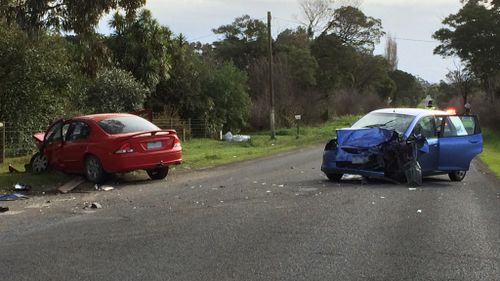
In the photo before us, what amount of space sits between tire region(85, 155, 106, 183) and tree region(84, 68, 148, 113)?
536 inches

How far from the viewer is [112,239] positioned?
23.7 ft

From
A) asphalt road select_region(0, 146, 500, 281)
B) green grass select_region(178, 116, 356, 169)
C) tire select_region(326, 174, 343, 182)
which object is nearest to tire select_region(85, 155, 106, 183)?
asphalt road select_region(0, 146, 500, 281)

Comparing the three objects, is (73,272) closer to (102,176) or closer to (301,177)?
(102,176)

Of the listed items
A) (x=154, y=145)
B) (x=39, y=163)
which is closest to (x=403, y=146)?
(x=154, y=145)

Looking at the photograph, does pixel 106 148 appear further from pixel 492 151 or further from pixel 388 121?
pixel 492 151

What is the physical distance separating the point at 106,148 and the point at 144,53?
62.2 ft

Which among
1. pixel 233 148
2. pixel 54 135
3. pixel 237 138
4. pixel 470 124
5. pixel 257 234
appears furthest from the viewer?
pixel 237 138

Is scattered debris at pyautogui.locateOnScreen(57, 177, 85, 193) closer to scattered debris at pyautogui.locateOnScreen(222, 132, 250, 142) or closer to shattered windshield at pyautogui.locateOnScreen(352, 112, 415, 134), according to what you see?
shattered windshield at pyautogui.locateOnScreen(352, 112, 415, 134)

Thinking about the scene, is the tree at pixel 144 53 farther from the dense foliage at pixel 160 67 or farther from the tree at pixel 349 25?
the tree at pixel 349 25

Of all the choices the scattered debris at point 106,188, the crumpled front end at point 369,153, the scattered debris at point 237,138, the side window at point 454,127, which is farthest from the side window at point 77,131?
the scattered debris at point 237,138

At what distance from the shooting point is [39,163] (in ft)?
45.9

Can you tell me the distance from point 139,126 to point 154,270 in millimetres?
7766

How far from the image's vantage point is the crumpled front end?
12297mm

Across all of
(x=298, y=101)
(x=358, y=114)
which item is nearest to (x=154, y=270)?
(x=298, y=101)
